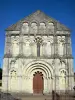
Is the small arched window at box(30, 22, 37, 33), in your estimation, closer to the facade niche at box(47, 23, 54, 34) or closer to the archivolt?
the facade niche at box(47, 23, 54, 34)

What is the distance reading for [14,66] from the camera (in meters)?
32.2

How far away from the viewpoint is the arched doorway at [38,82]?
32.5 m

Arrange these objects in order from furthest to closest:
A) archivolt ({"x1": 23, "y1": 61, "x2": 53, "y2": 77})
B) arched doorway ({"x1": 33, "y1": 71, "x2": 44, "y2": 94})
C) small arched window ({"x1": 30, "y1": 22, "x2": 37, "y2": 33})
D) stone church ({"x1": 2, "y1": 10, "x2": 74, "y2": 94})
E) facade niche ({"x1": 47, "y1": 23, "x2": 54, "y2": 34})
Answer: small arched window ({"x1": 30, "y1": 22, "x2": 37, "y2": 33})
facade niche ({"x1": 47, "y1": 23, "x2": 54, "y2": 34})
arched doorway ({"x1": 33, "y1": 71, "x2": 44, "y2": 94})
archivolt ({"x1": 23, "y1": 61, "x2": 53, "y2": 77})
stone church ({"x1": 2, "y1": 10, "x2": 74, "y2": 94})

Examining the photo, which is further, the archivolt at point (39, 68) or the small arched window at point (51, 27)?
the small arched window at point (51, 27)

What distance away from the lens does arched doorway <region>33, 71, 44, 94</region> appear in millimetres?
32463

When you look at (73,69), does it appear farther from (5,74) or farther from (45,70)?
(5,74)

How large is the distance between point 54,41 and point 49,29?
2.03 meters

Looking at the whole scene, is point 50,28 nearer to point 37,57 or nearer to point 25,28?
point 25,28

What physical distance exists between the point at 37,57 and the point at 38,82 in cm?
360

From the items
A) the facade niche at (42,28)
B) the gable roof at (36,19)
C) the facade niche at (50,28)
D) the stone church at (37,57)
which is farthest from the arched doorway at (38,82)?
the gable roof at (36,19)

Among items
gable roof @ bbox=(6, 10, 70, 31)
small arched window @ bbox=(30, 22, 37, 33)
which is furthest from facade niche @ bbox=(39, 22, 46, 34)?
small arched window @ bbox=(30, 22, 37, 33)

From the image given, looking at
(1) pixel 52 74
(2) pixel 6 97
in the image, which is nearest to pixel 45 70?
(1) pixel 52 74

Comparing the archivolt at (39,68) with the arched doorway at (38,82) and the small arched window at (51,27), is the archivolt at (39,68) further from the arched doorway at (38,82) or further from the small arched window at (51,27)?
the small arched window at (51,27)

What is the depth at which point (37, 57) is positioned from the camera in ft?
106
